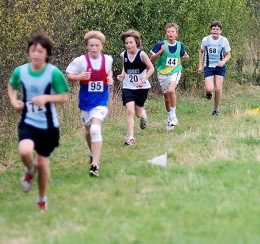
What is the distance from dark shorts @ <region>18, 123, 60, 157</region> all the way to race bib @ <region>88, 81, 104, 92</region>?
79.3 inches

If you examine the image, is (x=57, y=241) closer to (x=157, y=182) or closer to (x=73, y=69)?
(x=157, y=182)

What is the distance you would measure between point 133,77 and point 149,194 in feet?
14.9

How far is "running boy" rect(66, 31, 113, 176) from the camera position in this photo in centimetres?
881

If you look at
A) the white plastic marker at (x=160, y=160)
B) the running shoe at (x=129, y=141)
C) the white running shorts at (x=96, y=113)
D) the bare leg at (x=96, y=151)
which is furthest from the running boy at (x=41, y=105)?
the running shoe at (x=129, y=141)

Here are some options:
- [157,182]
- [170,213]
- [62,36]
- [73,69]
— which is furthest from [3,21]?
[170,213]

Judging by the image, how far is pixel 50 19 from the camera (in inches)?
508

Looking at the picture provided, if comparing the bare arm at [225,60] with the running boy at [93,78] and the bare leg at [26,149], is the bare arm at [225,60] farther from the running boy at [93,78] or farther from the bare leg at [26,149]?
the bare leg at [26,149]

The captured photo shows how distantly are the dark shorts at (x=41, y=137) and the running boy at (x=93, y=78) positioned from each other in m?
1.75

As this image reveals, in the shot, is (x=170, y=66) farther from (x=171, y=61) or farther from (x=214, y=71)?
(x=214, y=71)

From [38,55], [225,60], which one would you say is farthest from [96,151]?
[225,60]

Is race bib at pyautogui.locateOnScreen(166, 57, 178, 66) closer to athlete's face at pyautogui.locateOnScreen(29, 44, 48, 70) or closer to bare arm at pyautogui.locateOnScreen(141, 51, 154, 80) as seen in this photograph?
bare arm at pyautogui.locateOnScreen(141, 51, 154, 80)

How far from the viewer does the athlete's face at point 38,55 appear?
22.2 feet

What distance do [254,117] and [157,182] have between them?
648 centimetres

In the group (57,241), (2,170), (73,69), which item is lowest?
(2,170)
